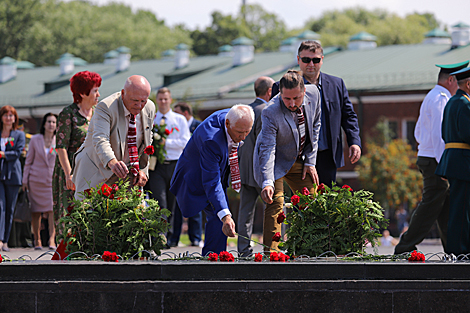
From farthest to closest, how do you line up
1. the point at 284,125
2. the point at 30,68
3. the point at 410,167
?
the point at 30,68
the point at 410,167
the point at 284,125

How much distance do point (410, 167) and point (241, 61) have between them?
13.4 m

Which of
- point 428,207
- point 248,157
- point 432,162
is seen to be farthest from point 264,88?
point 428,207

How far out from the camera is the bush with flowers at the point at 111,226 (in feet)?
19.6

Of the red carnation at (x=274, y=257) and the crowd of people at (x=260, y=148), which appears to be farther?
the crowd of people at (x=260, y=148)

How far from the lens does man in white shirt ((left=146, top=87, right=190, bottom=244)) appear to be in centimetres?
1037

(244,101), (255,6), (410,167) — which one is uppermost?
(255,6)

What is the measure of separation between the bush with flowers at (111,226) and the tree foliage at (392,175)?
21980mm

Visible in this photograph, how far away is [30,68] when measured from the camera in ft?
168

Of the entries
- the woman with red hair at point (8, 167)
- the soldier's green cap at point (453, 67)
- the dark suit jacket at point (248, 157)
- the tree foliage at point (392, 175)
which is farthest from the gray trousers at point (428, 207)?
the tree foliage at point (392, 175)

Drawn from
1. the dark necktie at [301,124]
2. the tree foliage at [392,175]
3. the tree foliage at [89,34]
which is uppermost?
the tree foliage at [89,34]

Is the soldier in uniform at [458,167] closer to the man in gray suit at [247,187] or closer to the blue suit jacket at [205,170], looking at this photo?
the man in gray suit at [247,187]

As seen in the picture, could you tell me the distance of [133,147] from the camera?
6.92m
